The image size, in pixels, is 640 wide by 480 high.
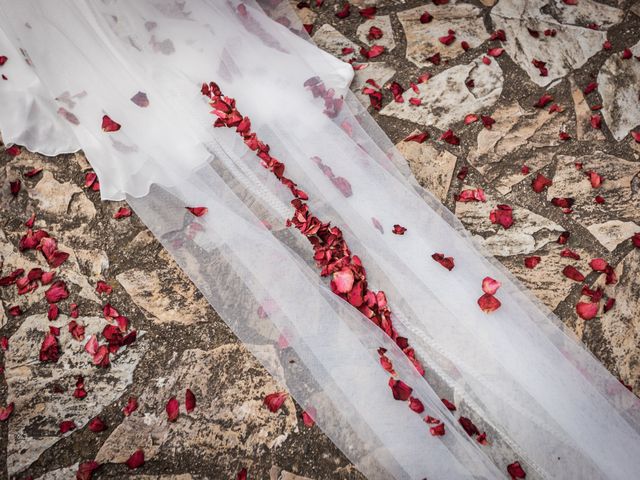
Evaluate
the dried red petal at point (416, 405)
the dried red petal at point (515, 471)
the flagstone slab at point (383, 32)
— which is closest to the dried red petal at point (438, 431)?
the dried red petal at point (416, 405)

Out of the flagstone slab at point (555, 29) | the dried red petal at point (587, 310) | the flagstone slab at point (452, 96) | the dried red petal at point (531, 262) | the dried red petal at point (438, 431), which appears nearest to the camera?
the dried red petal at point (438, 431)

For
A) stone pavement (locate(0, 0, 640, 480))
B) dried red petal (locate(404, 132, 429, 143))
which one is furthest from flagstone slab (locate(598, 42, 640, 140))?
dried red petal (locate(404, 132, 429, 143))

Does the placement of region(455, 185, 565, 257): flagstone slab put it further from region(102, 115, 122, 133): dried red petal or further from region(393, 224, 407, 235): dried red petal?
region(102, 115, 122, 133): dried red petal

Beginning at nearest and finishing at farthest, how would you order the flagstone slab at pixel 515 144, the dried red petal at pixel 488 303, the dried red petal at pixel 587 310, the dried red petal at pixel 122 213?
the dried red petal at pixel 488 303 → the dried red petal at pixel 587 310 → the dried red petal at pixel 122 213 → the flagstone slab at pixel 515 144

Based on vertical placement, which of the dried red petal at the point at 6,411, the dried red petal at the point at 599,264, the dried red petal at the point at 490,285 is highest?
the dried red petal at the point at 599,264

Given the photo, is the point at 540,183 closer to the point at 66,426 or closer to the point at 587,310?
the point at 587,310

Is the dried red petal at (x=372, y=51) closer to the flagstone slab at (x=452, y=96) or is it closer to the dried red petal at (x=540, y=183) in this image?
the flagstone slab at (x=452, y=96)
